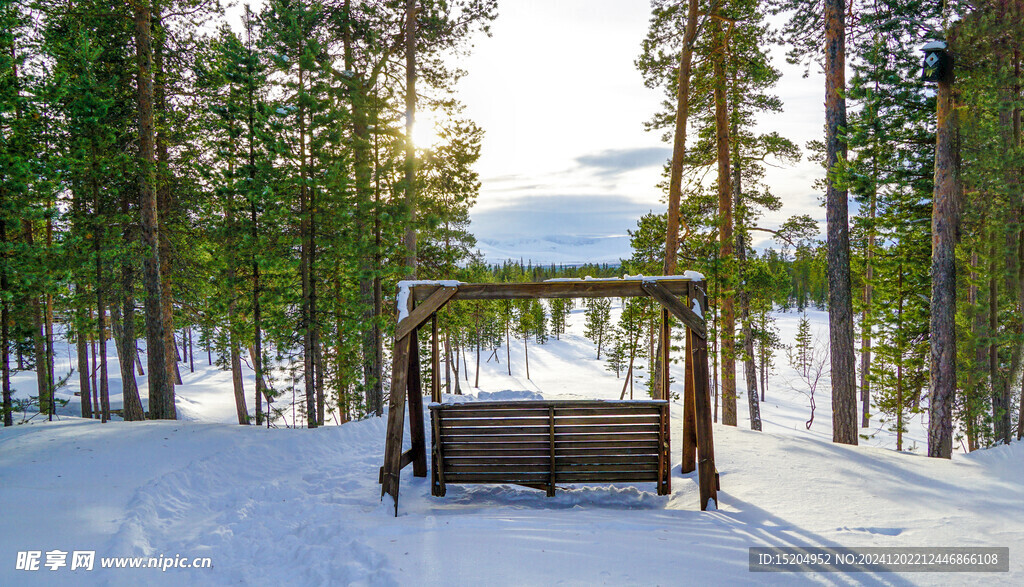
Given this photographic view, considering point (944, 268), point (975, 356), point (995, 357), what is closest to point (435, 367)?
point (944, 268)

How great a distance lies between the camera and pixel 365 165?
11.8 m

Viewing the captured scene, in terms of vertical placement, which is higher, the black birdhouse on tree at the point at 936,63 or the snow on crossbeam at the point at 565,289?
the black birdhouse on tree at the point at 936,63

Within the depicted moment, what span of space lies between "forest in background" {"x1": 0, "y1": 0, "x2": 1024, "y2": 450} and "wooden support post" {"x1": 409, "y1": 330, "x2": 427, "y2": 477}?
5.32m

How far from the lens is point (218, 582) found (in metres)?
4.15

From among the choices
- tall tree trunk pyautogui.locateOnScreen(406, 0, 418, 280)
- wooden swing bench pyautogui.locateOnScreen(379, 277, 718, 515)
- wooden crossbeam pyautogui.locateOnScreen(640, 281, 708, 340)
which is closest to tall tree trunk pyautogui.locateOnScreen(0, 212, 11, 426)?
tall tree trunk pyautogui.locateOnScreen(406, 0, 418, 280)

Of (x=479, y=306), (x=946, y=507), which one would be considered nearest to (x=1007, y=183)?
(x=946, y=507)

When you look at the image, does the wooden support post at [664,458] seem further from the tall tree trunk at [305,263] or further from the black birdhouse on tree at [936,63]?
the tall tree trunk at [305,263]

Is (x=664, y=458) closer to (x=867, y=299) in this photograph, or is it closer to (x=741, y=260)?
(x=741, y=260)

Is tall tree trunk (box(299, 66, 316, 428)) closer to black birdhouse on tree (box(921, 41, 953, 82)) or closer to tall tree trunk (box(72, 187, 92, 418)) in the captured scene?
tall tree trunk (box(72, 187, 92, 418))

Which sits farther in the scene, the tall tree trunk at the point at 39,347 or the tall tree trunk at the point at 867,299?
the tall tree trunk at the point at 867,299

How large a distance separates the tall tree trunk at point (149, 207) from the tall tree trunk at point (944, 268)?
16.3 m

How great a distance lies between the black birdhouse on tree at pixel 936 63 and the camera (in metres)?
7.82

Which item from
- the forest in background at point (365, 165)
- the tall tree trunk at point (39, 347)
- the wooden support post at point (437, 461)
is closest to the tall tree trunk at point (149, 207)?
the forest in background at point (365, 165)

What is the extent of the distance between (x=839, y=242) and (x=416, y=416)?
8976 millimetres
